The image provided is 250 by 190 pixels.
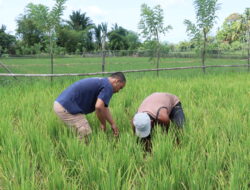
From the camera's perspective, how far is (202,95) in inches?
208

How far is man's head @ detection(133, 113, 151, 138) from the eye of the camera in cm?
245

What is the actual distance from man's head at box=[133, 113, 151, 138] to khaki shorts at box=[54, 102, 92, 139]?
2.26ft

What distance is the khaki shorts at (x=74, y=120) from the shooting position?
290 centimetres

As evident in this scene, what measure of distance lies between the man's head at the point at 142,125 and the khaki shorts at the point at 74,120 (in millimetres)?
690

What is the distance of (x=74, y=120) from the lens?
296cm

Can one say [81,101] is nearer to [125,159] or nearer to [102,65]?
[125,159]

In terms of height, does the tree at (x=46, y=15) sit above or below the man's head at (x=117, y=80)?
above

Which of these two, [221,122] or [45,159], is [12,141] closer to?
[45,159]

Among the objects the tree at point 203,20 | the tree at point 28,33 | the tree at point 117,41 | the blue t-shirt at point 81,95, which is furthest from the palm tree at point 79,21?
the blue t-shirt at point 81,95

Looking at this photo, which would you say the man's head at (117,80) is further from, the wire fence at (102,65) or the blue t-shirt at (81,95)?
the wire fence at (102,65)

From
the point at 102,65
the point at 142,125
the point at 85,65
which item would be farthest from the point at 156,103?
the point at 85,65

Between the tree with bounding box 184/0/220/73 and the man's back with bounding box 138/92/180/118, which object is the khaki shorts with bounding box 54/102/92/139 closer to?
the man's back with bounding box 138/92/180/118

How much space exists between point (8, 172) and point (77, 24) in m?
48.8

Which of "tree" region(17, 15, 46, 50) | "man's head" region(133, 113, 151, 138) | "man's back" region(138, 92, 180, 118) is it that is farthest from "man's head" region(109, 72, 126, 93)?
"tree" region(17, 15, 46, 50)
